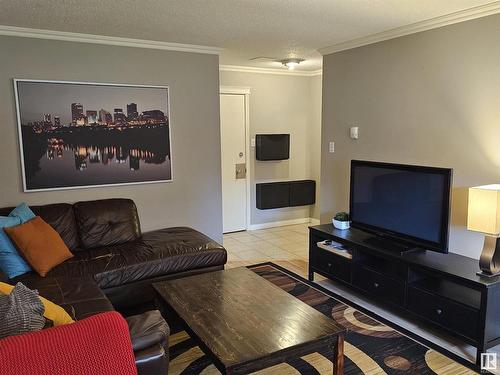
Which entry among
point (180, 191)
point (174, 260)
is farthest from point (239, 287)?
point (180, 191)

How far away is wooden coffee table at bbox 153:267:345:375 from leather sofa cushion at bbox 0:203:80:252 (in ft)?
3.83

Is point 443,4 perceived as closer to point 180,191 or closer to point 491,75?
point 491,75

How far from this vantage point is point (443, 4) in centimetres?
277

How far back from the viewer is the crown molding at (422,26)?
2824 mm

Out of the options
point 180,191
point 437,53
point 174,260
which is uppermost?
point 437,53

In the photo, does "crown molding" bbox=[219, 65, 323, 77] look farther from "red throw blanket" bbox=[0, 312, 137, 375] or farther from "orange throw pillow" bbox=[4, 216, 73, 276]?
"red throw blanket" bbox=[0, 312, 137, 375]

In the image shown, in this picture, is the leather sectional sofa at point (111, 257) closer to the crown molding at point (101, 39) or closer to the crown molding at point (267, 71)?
the crown molding at point (101, 39)

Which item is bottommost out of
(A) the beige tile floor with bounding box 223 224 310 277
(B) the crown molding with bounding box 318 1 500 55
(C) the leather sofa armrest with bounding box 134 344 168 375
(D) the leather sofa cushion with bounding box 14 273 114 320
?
(A) the beige tile floor with bounding box 223 224 310 277

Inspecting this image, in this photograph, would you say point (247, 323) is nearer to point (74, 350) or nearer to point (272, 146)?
point (74, 350)

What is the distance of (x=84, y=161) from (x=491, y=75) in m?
3.41

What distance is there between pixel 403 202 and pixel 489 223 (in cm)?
70

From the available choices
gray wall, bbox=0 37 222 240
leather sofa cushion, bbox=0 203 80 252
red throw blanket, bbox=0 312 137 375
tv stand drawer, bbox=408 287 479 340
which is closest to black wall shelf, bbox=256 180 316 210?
Result: gray wall, bbox=0 37 222 240

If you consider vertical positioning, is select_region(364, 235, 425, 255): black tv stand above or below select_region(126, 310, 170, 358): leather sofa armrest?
below

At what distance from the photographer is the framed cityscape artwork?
3457 mm
